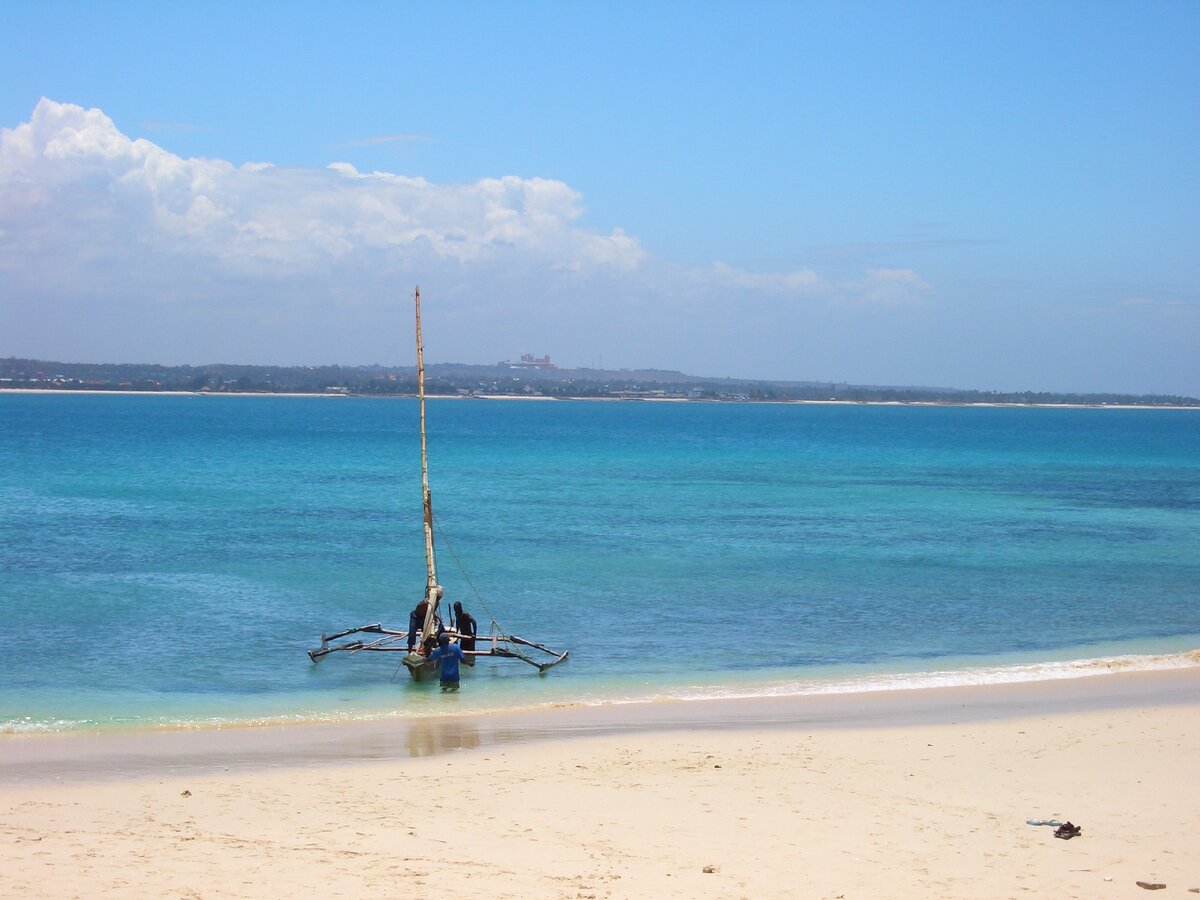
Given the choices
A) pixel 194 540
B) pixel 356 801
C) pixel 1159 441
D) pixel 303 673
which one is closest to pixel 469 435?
pixel 1159 441

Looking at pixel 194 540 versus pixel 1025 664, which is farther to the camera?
pixel 194 540

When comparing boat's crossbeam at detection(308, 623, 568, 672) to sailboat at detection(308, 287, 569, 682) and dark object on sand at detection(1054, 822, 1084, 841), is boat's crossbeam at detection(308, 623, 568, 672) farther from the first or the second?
dark object on sand at detection(1054, 822, 1084, 841)

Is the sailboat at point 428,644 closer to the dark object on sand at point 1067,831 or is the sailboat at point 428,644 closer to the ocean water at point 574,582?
the ocean water at point 574,582

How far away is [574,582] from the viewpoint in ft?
87.0

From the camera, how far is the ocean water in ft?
57.0

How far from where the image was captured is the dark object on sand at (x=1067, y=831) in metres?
9.80

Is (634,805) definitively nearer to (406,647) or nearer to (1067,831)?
(1067,831)

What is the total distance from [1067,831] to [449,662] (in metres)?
9.59

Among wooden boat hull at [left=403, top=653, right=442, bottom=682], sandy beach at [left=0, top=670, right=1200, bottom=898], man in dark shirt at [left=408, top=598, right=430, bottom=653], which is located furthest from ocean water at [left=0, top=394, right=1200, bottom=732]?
sandy beach at [left=0, top=670, right=1200, bottom=898]

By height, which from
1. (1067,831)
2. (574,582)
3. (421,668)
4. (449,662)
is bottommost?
(574,582)

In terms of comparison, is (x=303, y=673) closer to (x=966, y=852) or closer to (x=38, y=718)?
(x=38, y=718)

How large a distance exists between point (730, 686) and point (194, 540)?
775 inches

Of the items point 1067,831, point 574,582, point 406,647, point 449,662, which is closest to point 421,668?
point 449,662

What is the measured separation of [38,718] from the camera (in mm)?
14789
